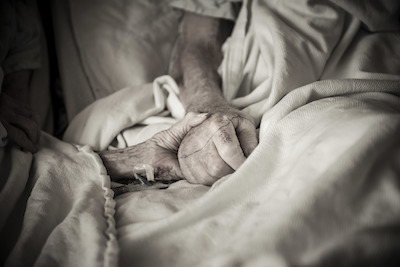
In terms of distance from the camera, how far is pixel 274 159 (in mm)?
553

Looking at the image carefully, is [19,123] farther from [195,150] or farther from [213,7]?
[213,7]

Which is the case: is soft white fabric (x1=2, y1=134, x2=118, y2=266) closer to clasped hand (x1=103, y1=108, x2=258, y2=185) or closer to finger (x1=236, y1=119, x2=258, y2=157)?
clasped hand (x1=103, y1=108, x2=258, y2=185)

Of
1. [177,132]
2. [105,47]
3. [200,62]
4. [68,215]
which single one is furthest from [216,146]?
[105,47]

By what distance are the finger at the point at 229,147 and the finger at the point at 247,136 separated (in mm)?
23

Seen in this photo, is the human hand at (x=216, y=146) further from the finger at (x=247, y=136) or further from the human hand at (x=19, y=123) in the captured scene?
the human hand at (x=19, y=123)

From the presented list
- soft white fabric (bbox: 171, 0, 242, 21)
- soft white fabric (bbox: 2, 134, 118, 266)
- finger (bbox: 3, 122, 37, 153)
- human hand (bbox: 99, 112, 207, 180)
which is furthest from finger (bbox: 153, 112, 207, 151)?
soft white fabric (bbox: 171, 0, 242, 21)

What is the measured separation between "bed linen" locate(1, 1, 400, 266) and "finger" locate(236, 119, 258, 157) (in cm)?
4

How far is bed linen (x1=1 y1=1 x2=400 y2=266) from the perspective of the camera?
15.3 inches

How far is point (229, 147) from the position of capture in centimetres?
61

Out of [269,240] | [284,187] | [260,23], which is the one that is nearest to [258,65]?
[260,23]

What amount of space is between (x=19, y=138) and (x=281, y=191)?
0.62m

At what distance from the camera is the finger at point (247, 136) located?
0.64 metres

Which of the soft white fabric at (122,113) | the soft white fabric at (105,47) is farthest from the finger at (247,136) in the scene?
the soft white fabric at (105,47)

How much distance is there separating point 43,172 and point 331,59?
763mm
